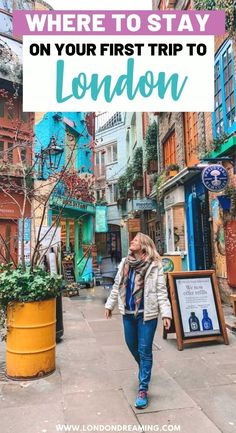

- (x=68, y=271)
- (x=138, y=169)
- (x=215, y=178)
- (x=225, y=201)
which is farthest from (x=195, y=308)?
(x=138, y=169)

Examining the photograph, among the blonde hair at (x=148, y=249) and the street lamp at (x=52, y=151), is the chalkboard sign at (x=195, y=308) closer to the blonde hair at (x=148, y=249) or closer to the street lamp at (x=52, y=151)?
the blonde hair at (x=148, y=249)

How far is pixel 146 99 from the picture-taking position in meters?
4.62

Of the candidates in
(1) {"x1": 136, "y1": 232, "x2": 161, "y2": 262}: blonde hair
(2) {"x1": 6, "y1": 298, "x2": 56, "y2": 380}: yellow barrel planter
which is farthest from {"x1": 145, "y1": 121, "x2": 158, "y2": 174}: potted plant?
(1) {"x1": 136, "y1": 232, "x2": 161, "y2": 262}: blonde hair

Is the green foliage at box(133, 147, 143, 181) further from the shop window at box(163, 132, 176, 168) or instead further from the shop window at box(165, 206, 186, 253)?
the shop window at box(165, 206, 186, 253)

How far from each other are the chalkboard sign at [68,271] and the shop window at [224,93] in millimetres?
7100

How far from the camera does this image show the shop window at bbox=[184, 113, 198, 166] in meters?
10.6

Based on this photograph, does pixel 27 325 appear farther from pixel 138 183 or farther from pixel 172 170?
pixel 138 183

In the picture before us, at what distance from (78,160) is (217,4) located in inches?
426

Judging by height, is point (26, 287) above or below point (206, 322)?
above

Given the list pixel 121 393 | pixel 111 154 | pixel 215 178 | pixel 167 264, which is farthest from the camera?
pixel 111 154

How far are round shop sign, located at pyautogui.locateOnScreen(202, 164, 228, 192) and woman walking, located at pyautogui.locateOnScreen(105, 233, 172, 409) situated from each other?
13.9 feet

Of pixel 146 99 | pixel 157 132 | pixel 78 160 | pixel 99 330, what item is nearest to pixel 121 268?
pixel 146 99

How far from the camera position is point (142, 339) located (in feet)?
12.5

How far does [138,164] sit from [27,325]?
16415 millimetres
